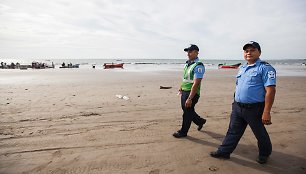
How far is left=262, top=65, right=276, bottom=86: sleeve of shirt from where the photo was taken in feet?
10.5

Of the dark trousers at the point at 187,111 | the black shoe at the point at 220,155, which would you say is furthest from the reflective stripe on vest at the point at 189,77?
the black shoe at the point at 220,155

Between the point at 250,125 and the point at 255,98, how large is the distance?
46 cm

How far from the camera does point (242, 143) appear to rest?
186 inches

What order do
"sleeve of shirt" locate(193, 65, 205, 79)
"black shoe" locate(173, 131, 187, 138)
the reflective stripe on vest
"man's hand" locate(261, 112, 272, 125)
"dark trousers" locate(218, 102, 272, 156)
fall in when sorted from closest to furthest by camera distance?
"man's hand" locate(261, 112, 272, 125), "dark trousers" locate(218, 102, 272, 156), "sleeve of shirt" locate(193, 65, 205, 79), the reflective stripe on vest, "black shoe" locate(173, 131, 187, 138)

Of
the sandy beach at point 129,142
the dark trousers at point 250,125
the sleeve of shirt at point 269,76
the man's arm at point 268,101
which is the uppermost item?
the sleeve of shirt at point 269,76

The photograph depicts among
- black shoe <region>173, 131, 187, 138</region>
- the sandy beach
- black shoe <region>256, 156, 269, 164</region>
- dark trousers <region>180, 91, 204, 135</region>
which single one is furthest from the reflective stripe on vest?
black shoe <region>256, 156, 269, 164</region>

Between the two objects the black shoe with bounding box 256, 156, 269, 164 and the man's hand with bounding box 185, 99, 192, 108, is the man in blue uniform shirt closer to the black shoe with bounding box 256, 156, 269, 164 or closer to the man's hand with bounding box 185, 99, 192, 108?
the black shoe with bounding box 256, 156, 269, 164

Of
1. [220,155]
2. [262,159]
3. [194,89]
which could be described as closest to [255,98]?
[262,159]

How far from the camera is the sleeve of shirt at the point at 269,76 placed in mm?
3188

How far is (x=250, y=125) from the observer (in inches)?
142

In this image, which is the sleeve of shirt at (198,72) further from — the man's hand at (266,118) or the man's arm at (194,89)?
the man's hand at (266,118)

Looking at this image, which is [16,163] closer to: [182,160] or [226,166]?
[182,160]

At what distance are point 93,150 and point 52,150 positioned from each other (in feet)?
2.57

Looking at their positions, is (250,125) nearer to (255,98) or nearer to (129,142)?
(255,98)
